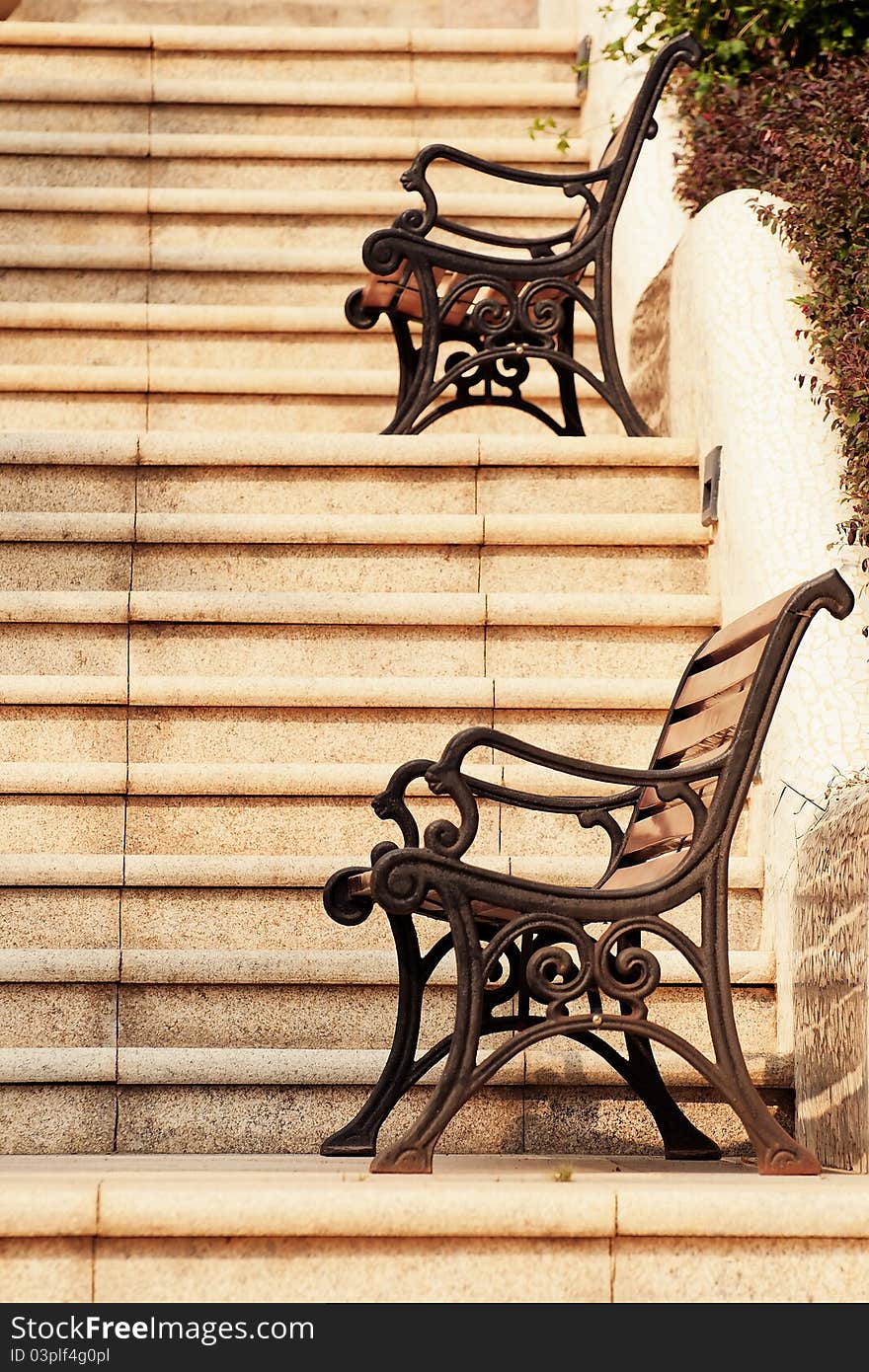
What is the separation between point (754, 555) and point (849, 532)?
32 cm

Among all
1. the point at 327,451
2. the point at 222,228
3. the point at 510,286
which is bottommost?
the point at 327,451

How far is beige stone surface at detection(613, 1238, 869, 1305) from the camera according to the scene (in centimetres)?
264

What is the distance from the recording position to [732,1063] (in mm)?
3008

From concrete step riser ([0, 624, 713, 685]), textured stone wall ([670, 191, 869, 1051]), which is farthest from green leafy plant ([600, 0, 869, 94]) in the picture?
concrete step riser ([0, 624, 713, 685])

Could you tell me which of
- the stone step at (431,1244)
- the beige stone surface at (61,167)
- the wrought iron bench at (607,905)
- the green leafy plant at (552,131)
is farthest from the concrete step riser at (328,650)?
the beige stone surface at (61,167)

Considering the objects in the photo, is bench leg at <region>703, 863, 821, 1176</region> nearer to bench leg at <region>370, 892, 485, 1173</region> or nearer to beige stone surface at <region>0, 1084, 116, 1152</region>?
bench leg at <region>370, 892, 485, 1173</region>

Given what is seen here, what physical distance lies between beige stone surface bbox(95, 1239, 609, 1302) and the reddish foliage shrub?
1967 mm

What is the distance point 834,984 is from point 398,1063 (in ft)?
2.76

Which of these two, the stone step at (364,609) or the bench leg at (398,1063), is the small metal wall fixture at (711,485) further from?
the bench leg at (398,1063)

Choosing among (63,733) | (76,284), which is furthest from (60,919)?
(76,284)

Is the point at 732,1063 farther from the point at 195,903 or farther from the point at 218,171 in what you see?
the point at 218,171

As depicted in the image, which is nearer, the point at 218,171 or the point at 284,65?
the point at 218,171

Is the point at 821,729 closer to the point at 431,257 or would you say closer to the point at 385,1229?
the point at 385,1229

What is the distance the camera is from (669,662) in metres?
4.64
